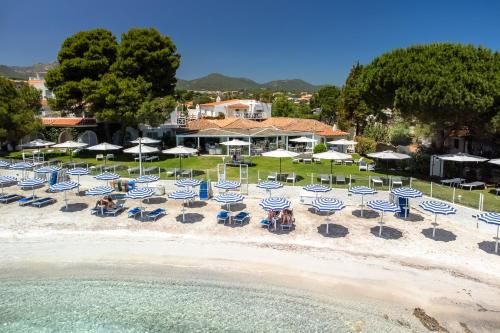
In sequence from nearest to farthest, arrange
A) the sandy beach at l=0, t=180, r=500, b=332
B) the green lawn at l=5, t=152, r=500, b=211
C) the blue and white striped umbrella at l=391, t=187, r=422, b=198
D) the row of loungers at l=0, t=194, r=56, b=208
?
the sandy beach at l=0, t=180, r=500, b=332 → the blue and white striped umbrella at l=391, t=187, r=422, b=198 → the row of loungers at l=0, t=194, r=56, b=208 → the green lawn at l=5, t=152, r=500, b=211

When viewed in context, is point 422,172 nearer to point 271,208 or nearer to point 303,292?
point 271,208

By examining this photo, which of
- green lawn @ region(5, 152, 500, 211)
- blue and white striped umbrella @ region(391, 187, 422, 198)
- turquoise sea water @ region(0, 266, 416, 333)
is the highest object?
blue and white striped umbrella @ region(391, 187, 422, 198)

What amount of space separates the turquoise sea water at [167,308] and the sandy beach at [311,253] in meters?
0.68

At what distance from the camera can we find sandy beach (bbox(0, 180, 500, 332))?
11164mm

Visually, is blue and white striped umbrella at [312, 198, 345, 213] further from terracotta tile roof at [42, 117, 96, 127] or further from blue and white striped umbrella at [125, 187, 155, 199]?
terracotta tile roof at [42, 117, 96, 127]

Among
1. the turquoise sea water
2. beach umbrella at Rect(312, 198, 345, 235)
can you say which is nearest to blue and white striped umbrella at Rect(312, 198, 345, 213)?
beach umbrella at Rect(312, 198, 345, 235)

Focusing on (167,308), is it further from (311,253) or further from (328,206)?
(328,206)

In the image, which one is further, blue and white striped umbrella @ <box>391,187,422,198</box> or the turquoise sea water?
blue and white striped umbrella @ <box>391,187,422,198</box>

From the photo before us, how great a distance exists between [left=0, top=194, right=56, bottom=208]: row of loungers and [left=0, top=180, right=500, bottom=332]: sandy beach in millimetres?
897

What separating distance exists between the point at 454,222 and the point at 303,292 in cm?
990

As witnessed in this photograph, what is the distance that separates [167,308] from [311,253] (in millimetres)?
5999

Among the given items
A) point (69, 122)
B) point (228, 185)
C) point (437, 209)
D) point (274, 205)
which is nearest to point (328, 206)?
point (274, 205)

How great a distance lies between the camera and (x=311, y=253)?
14133 mm

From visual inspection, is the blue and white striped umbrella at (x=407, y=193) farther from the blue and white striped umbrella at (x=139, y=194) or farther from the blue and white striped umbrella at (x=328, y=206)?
the blue and white striped umbrella at (x=139, y=194)
